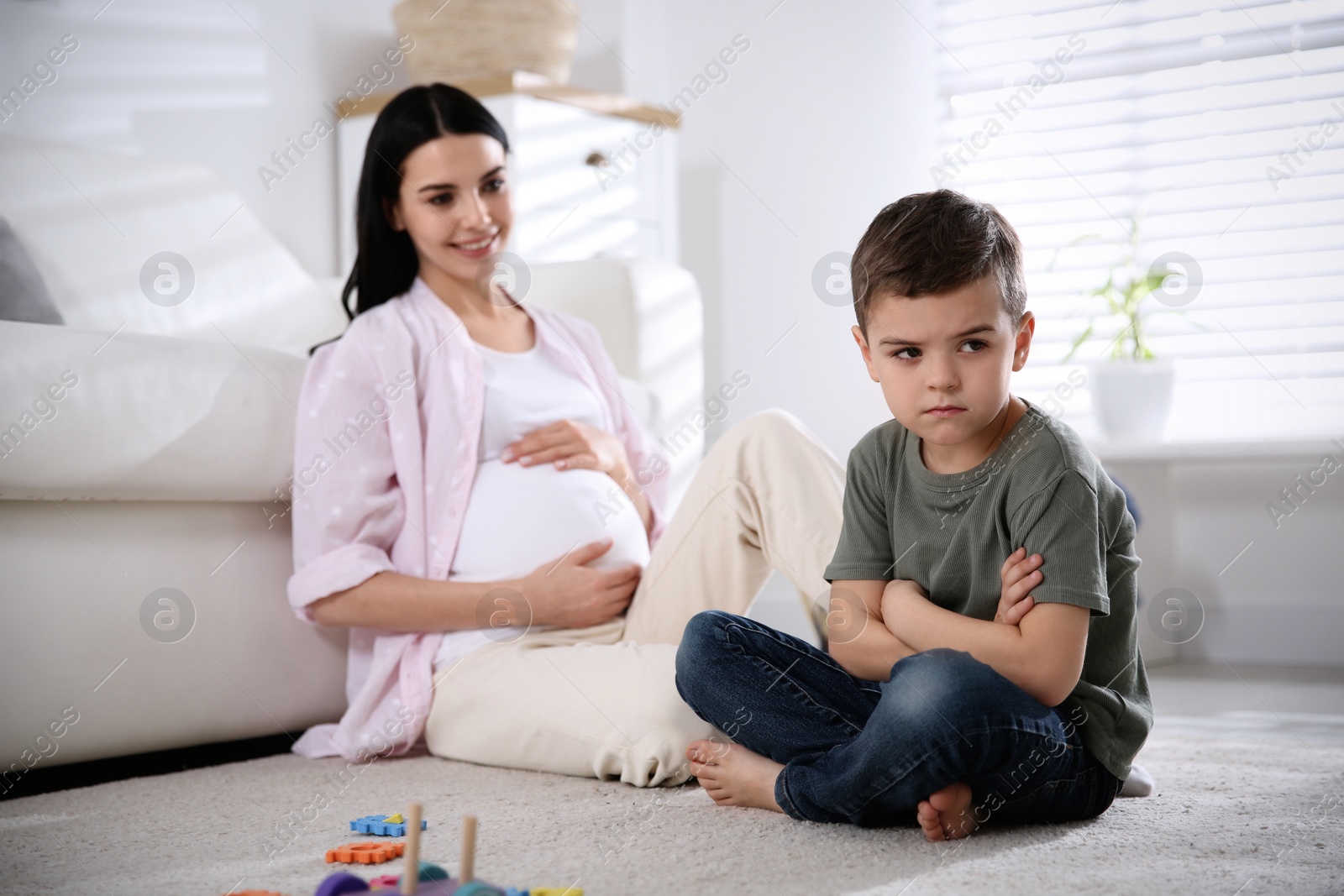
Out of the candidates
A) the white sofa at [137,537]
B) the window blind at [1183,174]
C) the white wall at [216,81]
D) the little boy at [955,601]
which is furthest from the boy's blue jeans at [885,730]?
the window blind at [1183,174]

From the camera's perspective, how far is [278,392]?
1318mm

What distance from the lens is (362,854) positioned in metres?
0.87

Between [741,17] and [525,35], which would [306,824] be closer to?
[525,35]

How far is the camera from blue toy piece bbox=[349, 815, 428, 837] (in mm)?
943

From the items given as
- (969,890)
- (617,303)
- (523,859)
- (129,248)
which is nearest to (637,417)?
(617,303)

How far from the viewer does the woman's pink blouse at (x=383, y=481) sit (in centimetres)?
127

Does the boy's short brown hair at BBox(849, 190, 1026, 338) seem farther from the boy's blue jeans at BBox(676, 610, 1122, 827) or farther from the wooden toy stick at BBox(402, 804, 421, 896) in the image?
the wooden toy stick at BBox(402, 804, 421, 896)

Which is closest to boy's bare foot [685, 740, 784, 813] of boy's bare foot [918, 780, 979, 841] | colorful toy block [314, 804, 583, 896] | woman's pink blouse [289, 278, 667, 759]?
boy's bare foot [918, 780, 979, 841]

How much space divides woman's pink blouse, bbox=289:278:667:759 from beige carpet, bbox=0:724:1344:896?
10 centimetres

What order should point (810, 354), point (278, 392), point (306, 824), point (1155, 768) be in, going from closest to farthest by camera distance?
point (306, 824)
point (1155, 768)
point (278, 392)
point (810, 354)

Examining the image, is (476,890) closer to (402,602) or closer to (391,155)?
(402,602)

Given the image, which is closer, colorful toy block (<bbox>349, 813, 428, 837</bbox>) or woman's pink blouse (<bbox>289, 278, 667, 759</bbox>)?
colorful toy block (<bbox>349, 813, 428, 837</bbox>)

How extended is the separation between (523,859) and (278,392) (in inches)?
27.0

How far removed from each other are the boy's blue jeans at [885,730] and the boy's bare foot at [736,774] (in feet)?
0.04
